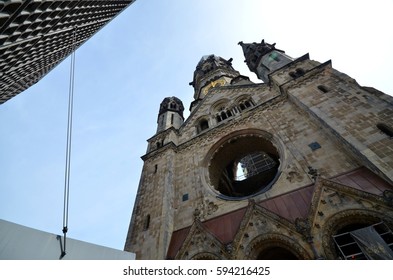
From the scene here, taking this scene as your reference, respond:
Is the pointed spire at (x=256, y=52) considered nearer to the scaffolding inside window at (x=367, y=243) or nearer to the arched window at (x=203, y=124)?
the arched window at (x=203, y=124)

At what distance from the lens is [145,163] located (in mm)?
18672

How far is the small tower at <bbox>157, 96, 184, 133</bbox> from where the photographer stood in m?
23.4

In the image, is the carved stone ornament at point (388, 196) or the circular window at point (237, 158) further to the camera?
the circular window at point (237, 158)

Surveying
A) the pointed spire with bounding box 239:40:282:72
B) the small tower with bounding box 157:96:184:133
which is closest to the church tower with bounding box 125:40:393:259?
the small tower with bounding box 157:96:184:133

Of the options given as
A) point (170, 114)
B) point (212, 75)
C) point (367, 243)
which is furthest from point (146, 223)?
point (212, 75)

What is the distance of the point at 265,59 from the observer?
22.4m

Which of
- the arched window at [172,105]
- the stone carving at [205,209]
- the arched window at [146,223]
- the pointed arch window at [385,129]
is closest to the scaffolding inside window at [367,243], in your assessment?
the pointed arch window at [385,129]

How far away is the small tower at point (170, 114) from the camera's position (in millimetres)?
23359

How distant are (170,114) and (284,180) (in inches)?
663

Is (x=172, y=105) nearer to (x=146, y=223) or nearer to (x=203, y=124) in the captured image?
(x=203, y=124)

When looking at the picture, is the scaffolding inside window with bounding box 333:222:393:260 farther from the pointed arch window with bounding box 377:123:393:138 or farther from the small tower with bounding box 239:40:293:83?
the small tower with bounding box 239:40:293:83

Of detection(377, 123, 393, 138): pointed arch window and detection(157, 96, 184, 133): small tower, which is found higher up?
detection(157, 96, 184, 133): small tower

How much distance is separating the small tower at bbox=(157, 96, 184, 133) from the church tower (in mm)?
3680

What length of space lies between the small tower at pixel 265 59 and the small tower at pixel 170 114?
33.7ft
